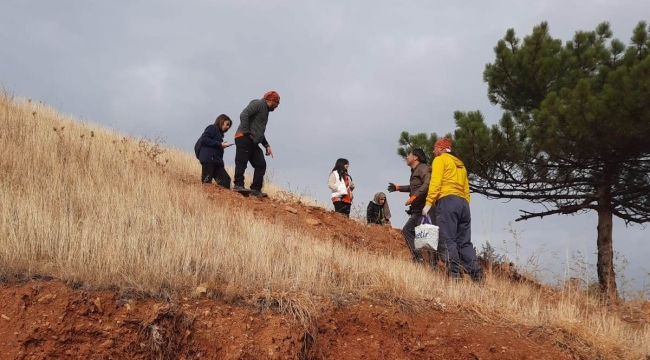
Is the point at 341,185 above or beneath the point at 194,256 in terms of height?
above

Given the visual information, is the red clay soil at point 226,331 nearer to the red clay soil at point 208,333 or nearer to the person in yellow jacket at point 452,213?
the red clay soil at point 208,333

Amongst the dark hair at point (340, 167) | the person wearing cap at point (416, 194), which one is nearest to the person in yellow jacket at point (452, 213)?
the person wearing cap at point (416, 194)

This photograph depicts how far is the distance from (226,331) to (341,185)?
243 inches

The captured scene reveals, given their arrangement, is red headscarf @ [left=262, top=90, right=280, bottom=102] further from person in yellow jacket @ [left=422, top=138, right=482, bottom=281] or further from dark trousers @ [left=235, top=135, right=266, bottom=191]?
person in yellow jacket @ [left=422, top=138, right=482, bottom=281]

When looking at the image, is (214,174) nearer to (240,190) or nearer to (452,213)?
(240,190)

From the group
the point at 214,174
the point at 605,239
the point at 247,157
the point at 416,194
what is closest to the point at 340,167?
the point at 247,157

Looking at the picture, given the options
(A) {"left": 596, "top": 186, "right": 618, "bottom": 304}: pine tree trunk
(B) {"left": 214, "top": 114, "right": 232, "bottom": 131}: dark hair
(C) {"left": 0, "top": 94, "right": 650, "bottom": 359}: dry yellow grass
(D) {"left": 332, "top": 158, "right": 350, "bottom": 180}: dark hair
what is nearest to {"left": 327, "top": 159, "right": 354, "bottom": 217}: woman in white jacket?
(D) {"left": 332, "top": 158, "right": 350, "bottom": 180}: dark hair

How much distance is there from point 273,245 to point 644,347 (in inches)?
148

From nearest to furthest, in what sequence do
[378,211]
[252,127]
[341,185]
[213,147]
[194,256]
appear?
[194,256]
[252,127]
[213,147]
[341,185]
[378,211]

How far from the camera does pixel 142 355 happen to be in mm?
3895

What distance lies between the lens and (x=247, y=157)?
9.04 metres

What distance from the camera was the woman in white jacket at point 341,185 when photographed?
33.1ft

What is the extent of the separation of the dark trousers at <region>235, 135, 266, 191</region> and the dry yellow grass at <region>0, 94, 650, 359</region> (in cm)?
110

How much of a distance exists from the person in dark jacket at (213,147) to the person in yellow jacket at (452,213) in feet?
13.6
